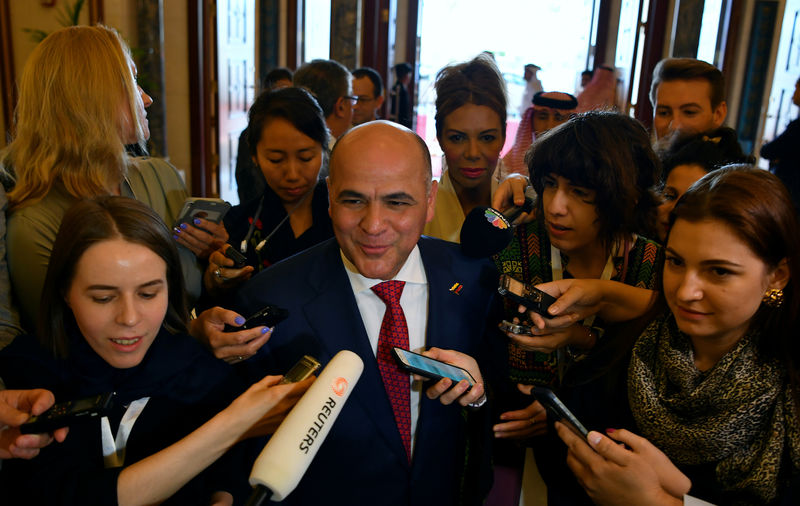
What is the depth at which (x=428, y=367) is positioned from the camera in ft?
3.80

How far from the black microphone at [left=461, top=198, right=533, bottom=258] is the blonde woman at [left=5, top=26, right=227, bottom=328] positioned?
2.89ft

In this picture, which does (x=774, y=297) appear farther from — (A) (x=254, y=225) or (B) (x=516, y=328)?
(A) (x=254, y=225)

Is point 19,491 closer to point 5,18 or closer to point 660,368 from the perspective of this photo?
point 660,368

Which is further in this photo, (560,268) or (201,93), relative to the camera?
(201,93)

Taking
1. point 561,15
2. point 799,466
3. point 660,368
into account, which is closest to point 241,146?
point 660,368

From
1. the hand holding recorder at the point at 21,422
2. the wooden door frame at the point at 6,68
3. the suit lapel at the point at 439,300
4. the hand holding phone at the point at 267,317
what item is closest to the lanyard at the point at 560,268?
the suit lapel at the point at 439,300

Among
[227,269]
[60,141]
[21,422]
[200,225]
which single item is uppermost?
[60,141]

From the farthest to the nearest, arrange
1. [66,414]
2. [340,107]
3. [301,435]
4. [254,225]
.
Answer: [340,107] < [254,225] < [66,414] < [301,435]

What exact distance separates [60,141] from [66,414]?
3.48 feet

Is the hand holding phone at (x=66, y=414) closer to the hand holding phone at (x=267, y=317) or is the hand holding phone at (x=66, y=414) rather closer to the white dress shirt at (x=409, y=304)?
the hand holding phone at (x=267, y=317)

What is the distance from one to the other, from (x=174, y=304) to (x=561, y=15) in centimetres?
993

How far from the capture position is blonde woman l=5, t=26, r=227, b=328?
1.69m

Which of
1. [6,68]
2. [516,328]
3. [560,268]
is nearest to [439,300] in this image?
[516,328]

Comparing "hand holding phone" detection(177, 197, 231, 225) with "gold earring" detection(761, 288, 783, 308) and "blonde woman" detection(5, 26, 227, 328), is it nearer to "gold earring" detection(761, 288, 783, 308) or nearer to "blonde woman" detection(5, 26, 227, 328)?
"blonde woman" detection(5, 26, 227, 328)
